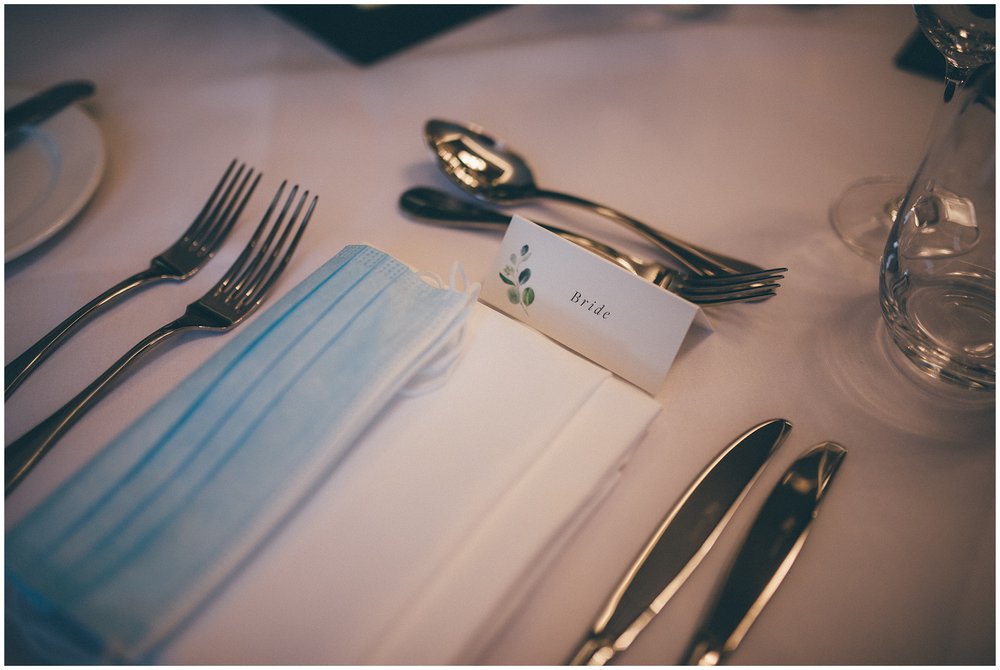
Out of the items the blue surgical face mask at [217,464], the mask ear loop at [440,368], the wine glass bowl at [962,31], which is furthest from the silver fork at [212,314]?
the wine glass bowl at [962,31]

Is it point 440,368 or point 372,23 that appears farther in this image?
point 372,23

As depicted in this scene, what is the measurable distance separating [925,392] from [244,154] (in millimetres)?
782

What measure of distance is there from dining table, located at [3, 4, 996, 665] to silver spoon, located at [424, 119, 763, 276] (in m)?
0.03

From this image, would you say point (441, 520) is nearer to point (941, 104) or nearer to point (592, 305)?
point (592, 305)

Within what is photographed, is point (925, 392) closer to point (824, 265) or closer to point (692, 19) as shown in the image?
point (824, 265)

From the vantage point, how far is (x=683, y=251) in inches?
22.9

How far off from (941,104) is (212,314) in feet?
2.45

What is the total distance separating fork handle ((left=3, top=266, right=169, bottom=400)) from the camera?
469 mm

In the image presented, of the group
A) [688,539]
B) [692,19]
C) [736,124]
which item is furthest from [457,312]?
[692,19]

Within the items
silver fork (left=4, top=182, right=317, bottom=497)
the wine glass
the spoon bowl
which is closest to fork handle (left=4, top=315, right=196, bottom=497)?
silver fork (left=4, top=182, right=317, bottom=497)

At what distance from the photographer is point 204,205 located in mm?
647

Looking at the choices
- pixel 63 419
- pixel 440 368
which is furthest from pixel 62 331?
pixel 440 368

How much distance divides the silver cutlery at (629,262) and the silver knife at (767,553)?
0.15 metres

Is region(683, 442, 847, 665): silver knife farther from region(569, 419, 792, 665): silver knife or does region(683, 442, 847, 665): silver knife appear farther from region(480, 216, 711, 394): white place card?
region(480, 216, 711, 394): white place card
